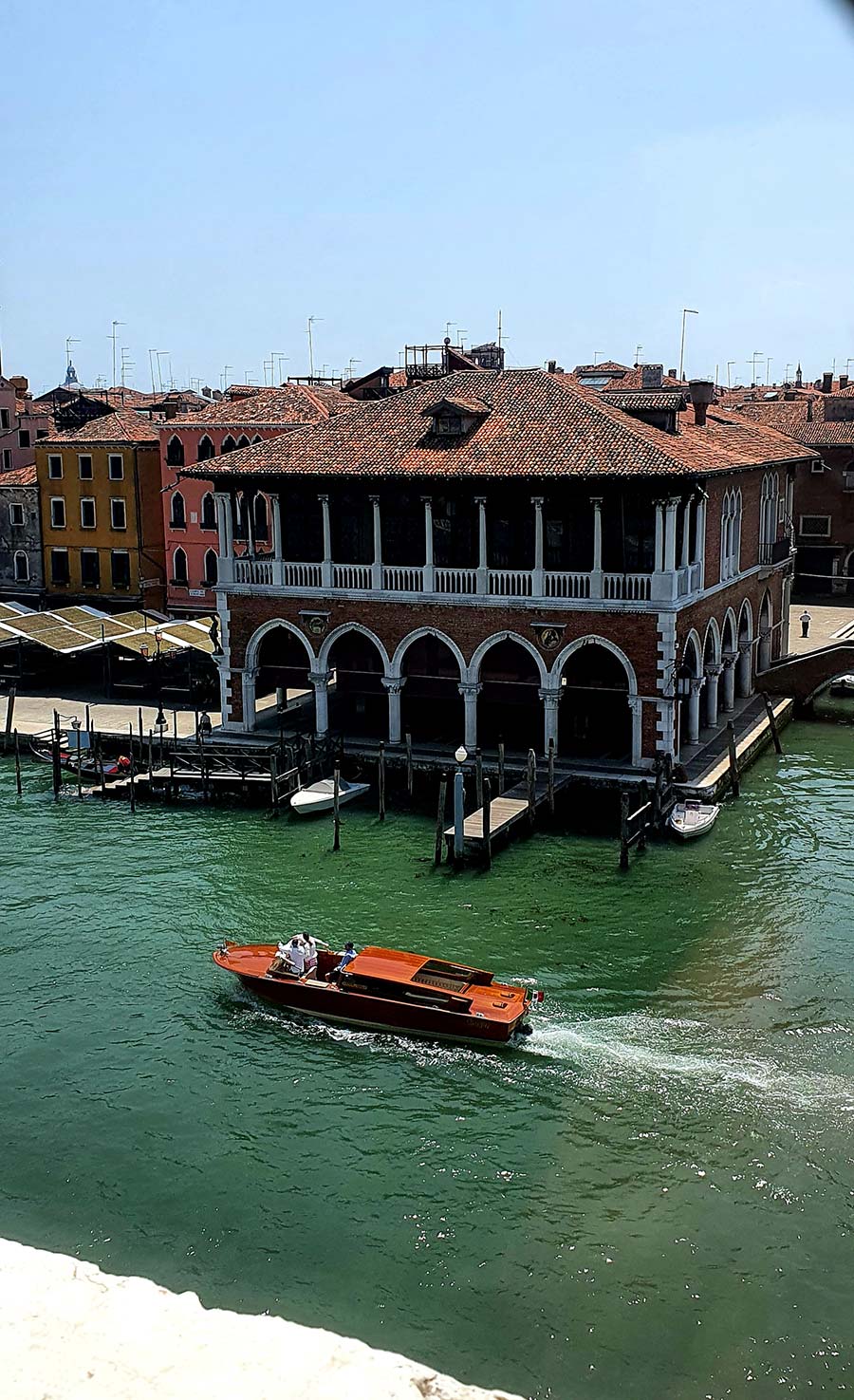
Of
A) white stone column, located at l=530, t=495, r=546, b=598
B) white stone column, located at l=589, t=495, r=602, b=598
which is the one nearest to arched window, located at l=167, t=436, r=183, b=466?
white stone column, located at l=530, t=495, r=546, b=598

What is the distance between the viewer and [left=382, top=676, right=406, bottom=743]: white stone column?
33.6 metres

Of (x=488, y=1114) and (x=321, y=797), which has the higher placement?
(x=321, y=797)

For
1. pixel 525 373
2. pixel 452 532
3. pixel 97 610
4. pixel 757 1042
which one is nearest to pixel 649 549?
pixel 452 532

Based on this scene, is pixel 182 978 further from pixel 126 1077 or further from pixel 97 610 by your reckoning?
pixel 97 610

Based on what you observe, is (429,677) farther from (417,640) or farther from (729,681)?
(729,681)

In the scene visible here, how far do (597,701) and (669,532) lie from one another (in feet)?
15.5

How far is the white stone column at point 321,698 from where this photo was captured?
113ft

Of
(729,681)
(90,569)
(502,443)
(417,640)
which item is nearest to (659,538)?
(502,443)

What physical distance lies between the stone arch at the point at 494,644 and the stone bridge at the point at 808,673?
10911mm

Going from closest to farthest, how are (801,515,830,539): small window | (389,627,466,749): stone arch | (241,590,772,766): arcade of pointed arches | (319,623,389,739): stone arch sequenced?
(241,590,772,766): arcade of pointed arches
(389,627,466,749): stone arch
(319,623,389,739): stone arch
(801,515,830,539): small window

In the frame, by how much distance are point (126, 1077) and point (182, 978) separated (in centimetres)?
343

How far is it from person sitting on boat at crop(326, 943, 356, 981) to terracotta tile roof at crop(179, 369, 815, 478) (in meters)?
13.0

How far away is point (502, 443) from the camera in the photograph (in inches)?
1278

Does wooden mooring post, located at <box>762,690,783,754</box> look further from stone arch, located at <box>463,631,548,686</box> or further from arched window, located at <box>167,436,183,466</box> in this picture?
arched window, located at <box>167,436,183,466</box>
